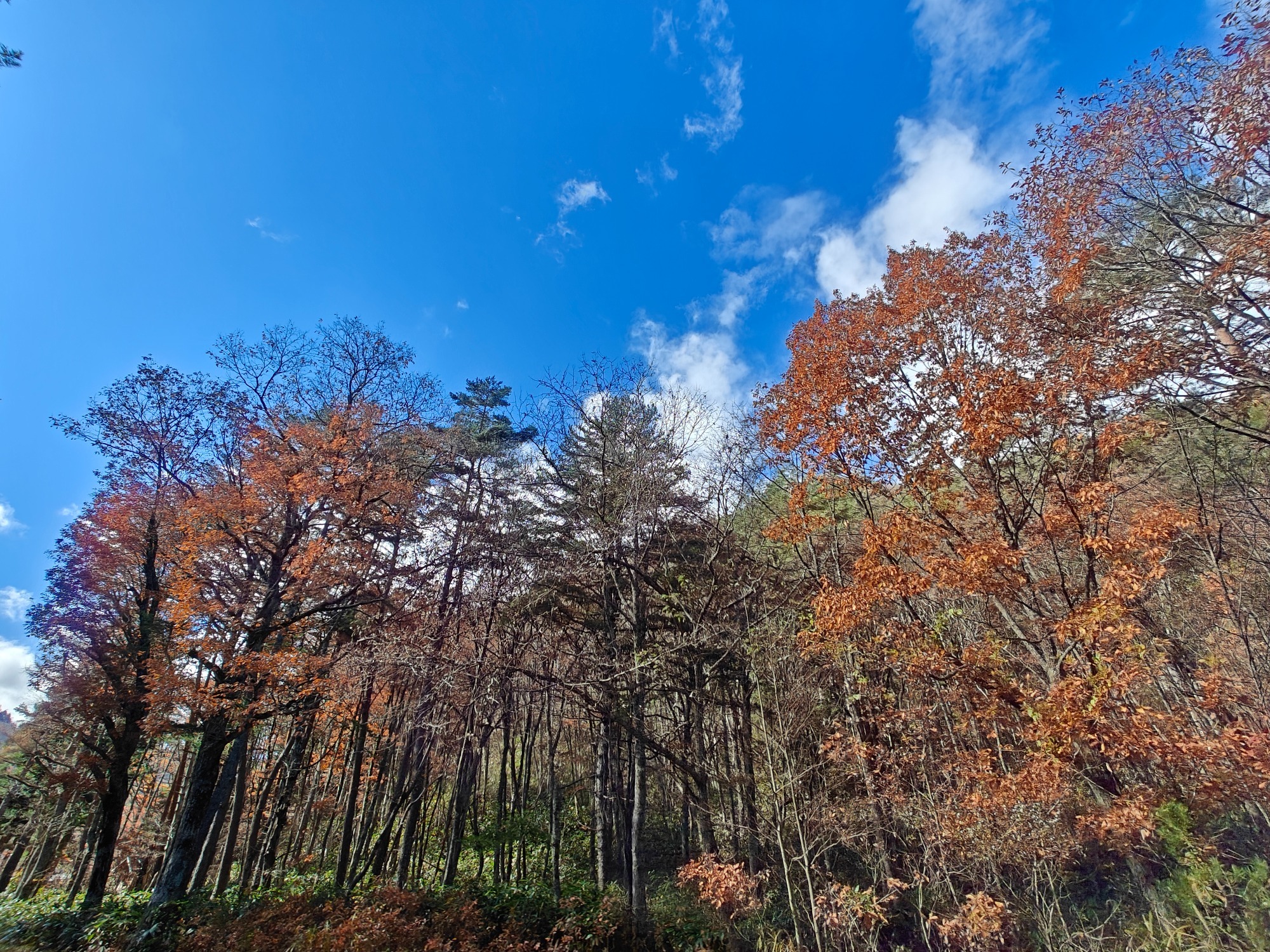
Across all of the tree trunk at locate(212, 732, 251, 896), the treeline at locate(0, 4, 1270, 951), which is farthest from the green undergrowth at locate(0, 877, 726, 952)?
the tree trunk at locate(212, 732, 251, 896)

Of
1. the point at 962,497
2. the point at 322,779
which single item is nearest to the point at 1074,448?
the point at 962,497

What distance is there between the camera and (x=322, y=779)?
2056 centimetres

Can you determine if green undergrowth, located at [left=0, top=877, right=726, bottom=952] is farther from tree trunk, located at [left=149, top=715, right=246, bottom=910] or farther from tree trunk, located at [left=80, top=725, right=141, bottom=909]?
tree trunk, located at [left=80, top=725, right=141, bottom=909]

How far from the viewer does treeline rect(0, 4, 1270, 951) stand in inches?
261

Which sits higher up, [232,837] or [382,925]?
[232,837]

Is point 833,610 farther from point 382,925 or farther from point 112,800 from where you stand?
point 112,800

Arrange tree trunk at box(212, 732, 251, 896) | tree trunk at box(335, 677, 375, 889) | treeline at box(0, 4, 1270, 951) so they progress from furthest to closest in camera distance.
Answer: tree trunk at box(212, 732, 251, 896) → tree trunk at box(335, 677, 375, 889) → treeline at box(0, 4, 1270, 951)

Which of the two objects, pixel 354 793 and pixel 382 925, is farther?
pixel 354 793

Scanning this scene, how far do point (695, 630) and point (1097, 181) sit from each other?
9.54 meters

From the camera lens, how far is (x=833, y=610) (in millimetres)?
8406

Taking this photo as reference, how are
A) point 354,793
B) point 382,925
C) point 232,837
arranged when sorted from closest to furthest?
point 382,925, point 354,793, point 232,837

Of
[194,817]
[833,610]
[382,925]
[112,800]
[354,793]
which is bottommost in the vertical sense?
[382,925]

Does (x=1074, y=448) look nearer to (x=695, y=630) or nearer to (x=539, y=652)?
(x=695, y=630)

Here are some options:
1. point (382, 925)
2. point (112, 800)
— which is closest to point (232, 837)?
point (112, 800)
